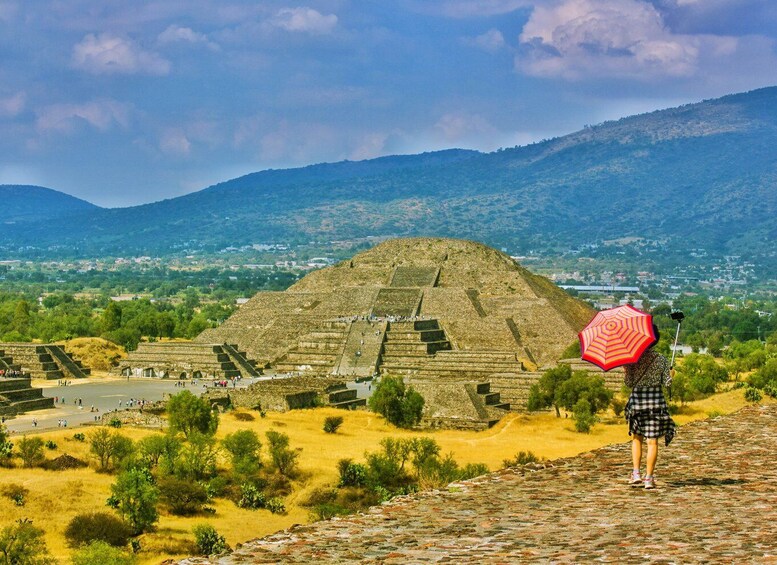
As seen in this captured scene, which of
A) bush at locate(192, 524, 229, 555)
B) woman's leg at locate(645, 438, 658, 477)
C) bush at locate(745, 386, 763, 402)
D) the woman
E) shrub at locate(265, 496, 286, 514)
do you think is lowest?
shrub at locate(265, 496, 286, 514)

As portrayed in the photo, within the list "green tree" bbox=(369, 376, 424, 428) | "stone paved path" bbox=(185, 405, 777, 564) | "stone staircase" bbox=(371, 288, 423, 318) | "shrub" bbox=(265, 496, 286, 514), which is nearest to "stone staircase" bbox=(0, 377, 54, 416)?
"green tree" bbox=(369, 376, 424, 428)

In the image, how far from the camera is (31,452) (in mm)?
36312

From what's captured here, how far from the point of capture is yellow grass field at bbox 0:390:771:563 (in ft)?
98.3

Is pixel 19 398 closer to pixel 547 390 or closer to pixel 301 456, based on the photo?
pixel 301 456

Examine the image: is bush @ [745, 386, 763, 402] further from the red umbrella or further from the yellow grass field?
the red umbrella

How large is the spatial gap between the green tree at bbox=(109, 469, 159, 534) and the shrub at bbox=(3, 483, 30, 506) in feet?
9.38

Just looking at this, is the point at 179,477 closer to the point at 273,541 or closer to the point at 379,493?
the point at 379,493

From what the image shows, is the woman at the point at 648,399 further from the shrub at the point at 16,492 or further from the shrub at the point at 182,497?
the shrub at the point at 16,492

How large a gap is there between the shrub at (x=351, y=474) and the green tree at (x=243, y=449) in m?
2.91

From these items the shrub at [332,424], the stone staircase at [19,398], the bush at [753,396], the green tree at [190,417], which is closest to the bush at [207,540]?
the green tree at [190,417]

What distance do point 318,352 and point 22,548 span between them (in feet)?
152

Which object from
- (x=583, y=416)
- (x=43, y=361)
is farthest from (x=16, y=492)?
(x=43, y=361)

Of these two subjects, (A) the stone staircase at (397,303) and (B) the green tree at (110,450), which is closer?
(B) the green tree at (110,450)

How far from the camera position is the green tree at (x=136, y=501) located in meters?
29.5
